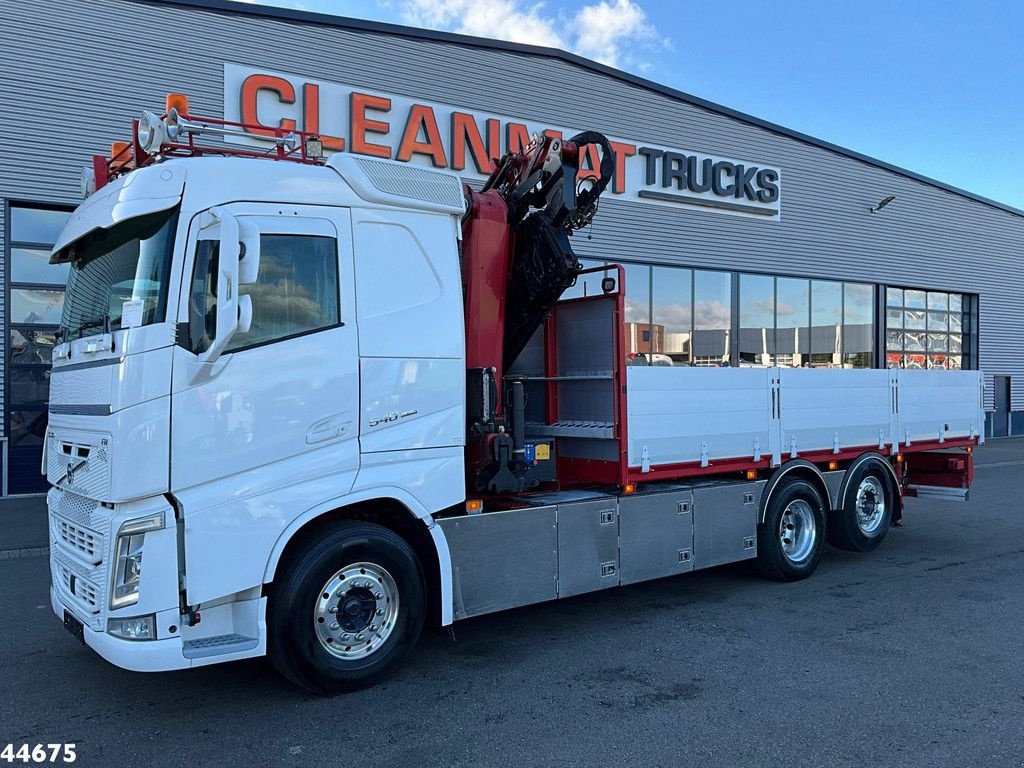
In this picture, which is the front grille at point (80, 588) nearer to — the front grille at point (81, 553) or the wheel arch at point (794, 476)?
the front grille at point (81, 553)

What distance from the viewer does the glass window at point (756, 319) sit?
19703 mm

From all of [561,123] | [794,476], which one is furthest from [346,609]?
[561,123]

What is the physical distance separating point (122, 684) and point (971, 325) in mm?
28087

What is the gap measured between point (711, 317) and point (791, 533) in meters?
11.9

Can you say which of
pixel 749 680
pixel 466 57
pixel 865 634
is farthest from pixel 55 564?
pixel 466 57

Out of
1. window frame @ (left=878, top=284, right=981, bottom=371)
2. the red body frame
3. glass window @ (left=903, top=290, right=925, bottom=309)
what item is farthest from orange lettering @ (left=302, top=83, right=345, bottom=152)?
glass window @ (left=903, top=290, right=925, bottom=309)

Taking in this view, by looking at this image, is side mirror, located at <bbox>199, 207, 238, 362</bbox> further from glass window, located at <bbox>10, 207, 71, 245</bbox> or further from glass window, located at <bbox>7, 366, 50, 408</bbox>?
glass window, located at <bbox>10, 207, 71, 245</bbox>

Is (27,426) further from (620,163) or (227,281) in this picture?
(620,163)

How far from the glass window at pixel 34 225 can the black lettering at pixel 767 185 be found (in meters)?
15.7

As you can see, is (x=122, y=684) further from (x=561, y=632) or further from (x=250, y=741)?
(x=561, y=632)

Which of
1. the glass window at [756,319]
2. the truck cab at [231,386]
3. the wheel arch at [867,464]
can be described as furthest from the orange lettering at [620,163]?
the truck cab at [231,386]

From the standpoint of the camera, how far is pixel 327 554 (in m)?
4.57

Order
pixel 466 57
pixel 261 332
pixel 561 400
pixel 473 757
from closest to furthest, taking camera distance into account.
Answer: pixel 473 757 → pixel 261 332 → pixel 561 400 → pixel 466 57

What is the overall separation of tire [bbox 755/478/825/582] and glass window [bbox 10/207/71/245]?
1165 centimetres
